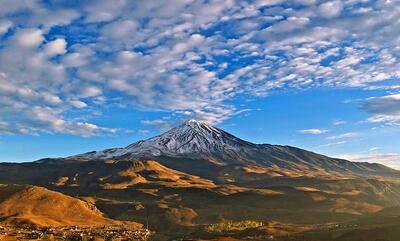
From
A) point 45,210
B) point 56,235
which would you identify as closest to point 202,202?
point 45,210

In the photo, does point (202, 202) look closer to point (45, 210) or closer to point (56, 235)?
point (45, 210)

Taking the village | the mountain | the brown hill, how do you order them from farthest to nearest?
the mountain, the brown hill, the village

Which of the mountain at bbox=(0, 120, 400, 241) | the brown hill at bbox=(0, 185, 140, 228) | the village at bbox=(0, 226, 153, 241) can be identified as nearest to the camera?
the village at bbox=(0, 226, 153, 241)

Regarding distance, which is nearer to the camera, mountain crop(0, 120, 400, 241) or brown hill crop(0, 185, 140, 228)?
brown hill crop(0, 185, 140, 228)

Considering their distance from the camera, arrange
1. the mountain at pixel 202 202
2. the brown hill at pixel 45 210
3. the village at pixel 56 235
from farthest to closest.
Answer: the mountain at pixel 202 202, the brown hill at pixel 45 210, the village at pixel 56 235

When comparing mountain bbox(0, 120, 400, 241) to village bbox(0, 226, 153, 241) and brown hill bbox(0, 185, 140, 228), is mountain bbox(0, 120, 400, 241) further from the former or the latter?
village bbox(0, 226, 153, 241)

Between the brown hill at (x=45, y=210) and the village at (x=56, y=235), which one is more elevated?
the brown hill at (x=45, y=210)

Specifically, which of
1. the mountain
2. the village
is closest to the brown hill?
the mountain

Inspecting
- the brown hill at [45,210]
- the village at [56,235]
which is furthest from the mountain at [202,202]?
the village at [56,235]

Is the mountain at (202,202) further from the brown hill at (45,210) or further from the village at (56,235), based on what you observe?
the village at (56,235)
